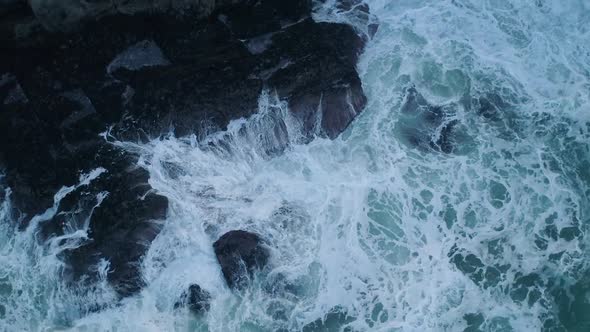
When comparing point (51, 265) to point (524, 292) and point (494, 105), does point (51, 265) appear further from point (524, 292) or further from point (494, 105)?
point (494, 105)

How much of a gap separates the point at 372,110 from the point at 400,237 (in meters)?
4.23

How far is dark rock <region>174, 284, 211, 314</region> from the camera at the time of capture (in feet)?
40.8

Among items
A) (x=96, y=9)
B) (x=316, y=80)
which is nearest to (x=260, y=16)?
(x=316, y=80)

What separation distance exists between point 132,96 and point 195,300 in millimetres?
6309

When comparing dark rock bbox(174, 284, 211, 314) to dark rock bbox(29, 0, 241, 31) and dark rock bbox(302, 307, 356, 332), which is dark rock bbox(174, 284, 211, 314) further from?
dark rock bbox(29, 0, 241, 31)

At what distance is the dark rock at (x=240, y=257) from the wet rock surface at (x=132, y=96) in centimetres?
6

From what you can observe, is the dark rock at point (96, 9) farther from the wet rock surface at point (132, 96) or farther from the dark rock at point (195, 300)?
the dark rock at point (195, 300)

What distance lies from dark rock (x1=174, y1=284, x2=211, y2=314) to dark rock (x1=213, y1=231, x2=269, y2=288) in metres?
0.72

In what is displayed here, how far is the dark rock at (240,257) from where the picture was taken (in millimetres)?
12711

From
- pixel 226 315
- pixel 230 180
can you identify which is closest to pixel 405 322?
pixel 226 315

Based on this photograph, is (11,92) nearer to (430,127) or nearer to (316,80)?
(316,80)

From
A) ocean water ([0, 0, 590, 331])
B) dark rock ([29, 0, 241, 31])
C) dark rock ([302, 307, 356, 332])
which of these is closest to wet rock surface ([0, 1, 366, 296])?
dark rock ([29, 0, 241, 31])

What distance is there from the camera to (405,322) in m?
12.2

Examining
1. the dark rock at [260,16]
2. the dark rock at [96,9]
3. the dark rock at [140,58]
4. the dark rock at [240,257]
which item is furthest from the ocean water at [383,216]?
the dark rock at [96,9]
